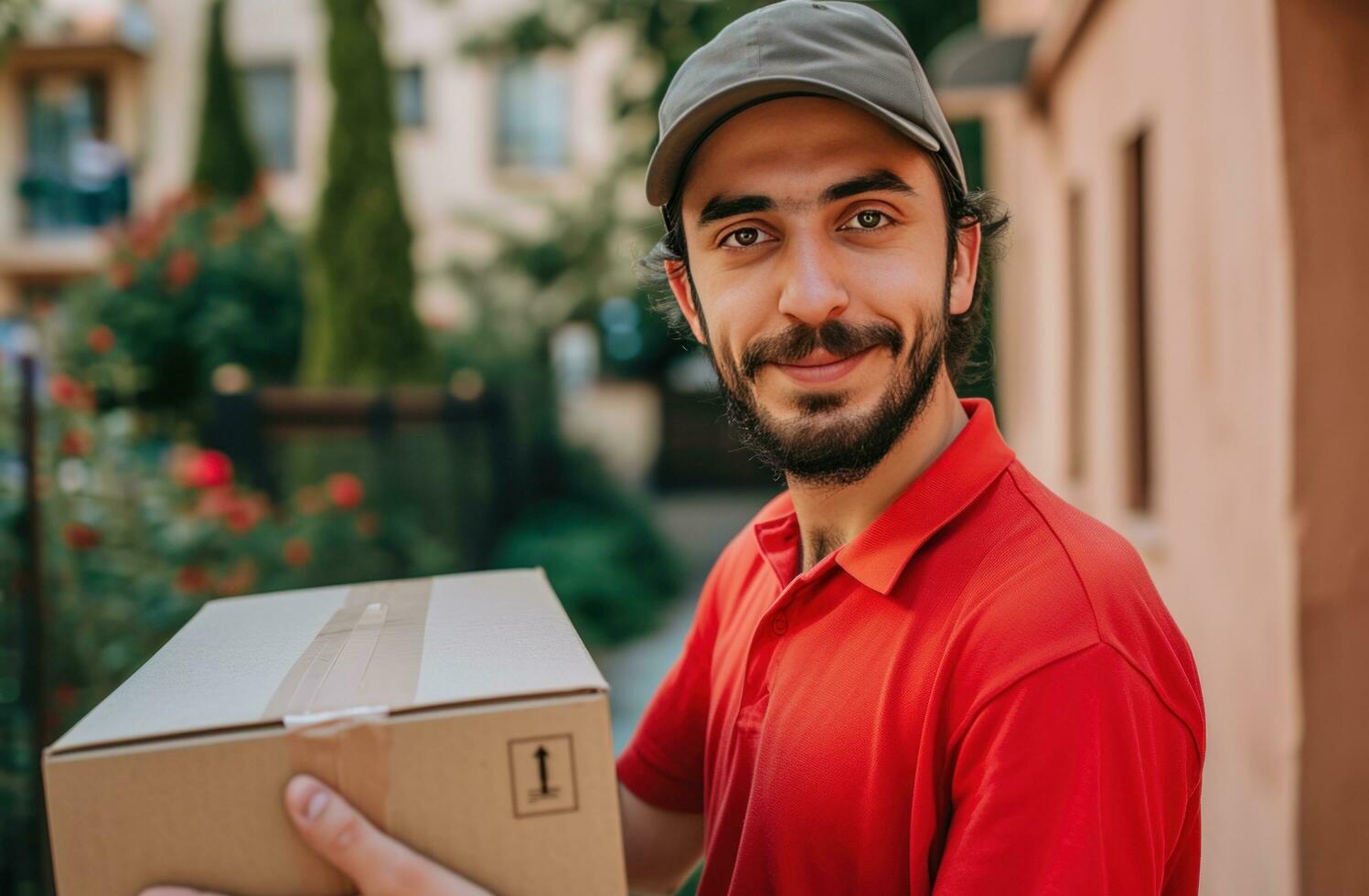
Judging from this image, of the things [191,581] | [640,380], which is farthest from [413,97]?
[191,581]

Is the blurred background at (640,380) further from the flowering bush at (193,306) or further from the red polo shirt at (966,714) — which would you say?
the red polo shirt at (966,714)

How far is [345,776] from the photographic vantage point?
104 cm

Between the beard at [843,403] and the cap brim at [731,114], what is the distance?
0.24 m

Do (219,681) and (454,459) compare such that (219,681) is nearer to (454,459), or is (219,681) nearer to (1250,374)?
(1250,374)

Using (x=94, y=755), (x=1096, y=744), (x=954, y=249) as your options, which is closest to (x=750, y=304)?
(x=954, y=249)

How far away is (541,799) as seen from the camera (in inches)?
41.9

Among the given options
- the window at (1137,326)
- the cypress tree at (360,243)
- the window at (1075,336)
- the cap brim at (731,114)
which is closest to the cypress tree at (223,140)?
the cypress tree at (360,243)

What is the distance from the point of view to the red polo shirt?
1.07m

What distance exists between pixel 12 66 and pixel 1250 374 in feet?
73.3

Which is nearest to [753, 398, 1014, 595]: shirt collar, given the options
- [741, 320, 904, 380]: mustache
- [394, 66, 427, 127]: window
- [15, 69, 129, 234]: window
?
[741, 320, 904, 380]: mustache

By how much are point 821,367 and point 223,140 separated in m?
15.4

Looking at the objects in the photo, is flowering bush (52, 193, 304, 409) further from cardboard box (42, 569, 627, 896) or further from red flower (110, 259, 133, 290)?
cardboard box (42, 569, 627, 896)

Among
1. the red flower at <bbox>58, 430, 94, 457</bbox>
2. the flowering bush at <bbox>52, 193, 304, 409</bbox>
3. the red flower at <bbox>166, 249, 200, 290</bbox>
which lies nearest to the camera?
the red flower at <bbox>58, 430, 94, 457</bbox>

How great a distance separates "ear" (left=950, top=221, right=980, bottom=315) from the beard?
17 centimetres
